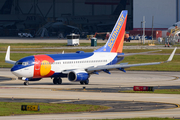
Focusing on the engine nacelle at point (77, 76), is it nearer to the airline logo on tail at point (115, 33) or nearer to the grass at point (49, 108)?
the airline logo on tail at point (115, 33)

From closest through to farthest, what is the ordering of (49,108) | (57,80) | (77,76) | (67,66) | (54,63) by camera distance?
(49,108) < (77,76) < (54,63) < (67,66) < (57,80)

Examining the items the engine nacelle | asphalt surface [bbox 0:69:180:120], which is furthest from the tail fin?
the engine nacelle

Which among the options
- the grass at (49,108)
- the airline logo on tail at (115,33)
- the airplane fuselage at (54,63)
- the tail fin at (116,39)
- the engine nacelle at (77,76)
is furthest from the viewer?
the airline logo on tail at (115,33)

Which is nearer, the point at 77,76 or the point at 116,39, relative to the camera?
the point at 77,76

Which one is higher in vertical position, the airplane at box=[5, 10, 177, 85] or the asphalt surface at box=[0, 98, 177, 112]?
the airplane at box=[5, 10, 177, 85]

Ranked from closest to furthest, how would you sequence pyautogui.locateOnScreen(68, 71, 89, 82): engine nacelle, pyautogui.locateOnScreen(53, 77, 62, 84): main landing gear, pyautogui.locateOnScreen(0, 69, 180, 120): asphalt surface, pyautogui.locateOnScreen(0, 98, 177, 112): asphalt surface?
pyautogui.locateOnScreen(0, 69, 180, 120): asphalt surface, pyautogui.locateOnScreen(0, 98, 177, 112): asphalt surface, pyautogui.locateOnScreen(68, 71, 89, 82): engine nacelle, pyautogui.locateOnScreen(53, 77, 62, 84): main landing gear

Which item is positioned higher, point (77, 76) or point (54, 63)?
point (54, 63)

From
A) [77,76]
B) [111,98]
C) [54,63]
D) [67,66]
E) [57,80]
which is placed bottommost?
[111,98]

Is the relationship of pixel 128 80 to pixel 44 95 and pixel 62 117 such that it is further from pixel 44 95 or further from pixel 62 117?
→ pixel 62 117

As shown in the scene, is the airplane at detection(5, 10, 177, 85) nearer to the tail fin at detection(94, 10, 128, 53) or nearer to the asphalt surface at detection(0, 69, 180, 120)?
the tail fin at detection(94, 10, 128, 53)

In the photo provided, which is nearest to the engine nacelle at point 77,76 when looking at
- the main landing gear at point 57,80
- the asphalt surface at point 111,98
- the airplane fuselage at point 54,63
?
the airplane fuselage at point 54,63

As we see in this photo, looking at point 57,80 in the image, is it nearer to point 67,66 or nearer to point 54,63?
point 67,66

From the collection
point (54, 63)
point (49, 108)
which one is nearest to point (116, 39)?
point (54, 63)

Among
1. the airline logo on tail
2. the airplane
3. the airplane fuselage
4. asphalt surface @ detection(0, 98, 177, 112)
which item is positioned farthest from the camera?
the airline logo on tail
